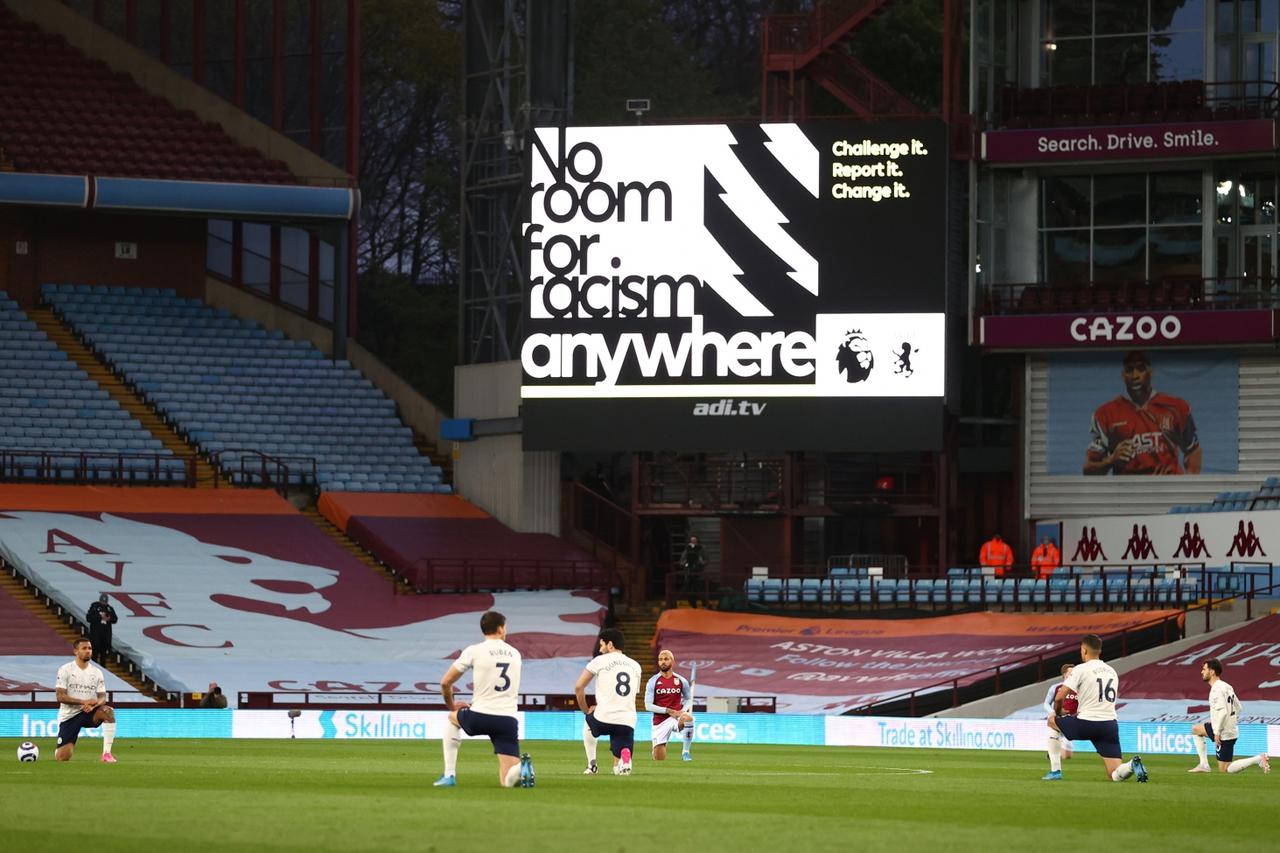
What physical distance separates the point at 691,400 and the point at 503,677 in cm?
2960

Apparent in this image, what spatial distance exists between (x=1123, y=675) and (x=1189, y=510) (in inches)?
357

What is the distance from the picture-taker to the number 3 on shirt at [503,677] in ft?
60.5

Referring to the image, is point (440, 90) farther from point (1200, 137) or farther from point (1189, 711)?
point (1189, 711)

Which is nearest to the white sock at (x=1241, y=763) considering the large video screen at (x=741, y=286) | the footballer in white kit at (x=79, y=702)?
the footballer in white kit at (x=79, y=702)

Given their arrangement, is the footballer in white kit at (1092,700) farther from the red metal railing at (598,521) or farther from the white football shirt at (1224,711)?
the red metal railing at (598,521)

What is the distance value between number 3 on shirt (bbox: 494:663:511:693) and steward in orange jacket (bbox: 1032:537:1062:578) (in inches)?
1155

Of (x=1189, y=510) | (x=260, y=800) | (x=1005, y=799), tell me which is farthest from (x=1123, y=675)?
Answer: (x=260, y=800)

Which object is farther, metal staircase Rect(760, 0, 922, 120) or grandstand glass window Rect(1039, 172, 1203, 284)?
grandstand glass window Rect(1039, 172, 1203, 284)

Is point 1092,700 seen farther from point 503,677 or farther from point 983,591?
point 983,591

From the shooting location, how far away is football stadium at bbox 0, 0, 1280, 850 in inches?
1673

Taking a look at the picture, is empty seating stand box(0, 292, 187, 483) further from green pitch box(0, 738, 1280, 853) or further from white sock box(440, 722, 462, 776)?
white sock box(440, 722, 462, 776)

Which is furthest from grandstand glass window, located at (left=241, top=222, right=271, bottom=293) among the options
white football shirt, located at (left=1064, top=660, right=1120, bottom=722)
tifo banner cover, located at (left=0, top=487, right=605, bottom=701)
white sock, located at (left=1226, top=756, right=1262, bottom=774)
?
white football shirt, located at (left=1064, top=660, right=1120, bottom=722)

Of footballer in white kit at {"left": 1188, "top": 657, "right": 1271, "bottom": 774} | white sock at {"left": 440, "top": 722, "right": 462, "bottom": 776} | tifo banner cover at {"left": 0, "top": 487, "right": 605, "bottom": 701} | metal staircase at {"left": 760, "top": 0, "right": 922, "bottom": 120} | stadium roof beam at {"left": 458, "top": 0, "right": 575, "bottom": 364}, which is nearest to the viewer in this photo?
white sock at {"left": 440, "top": 722, "right": 462, "bottom": 776}

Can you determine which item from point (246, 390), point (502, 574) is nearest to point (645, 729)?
point (502, 574)
